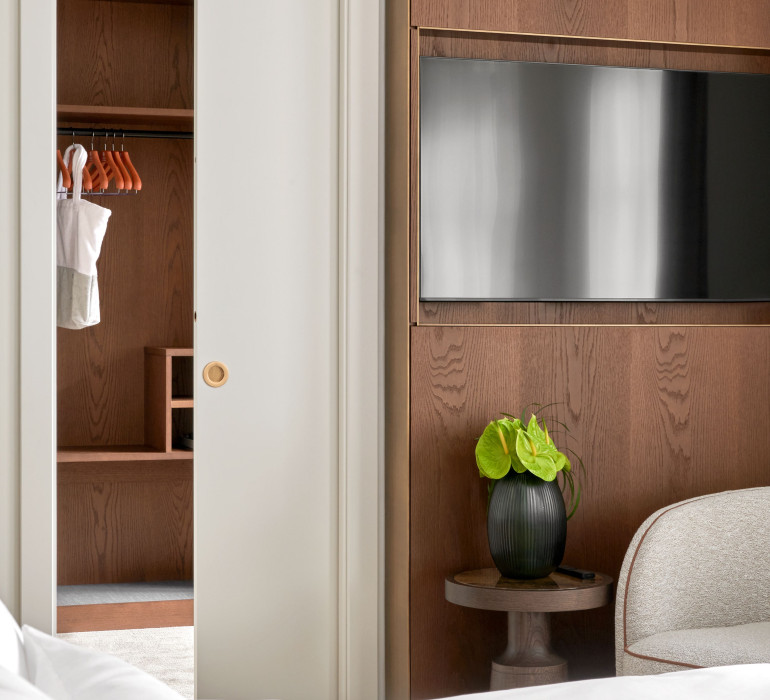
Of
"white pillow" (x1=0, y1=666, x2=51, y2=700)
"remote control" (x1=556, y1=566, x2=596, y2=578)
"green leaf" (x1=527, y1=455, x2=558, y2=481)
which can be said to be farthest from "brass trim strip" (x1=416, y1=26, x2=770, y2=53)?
"white pillow" (x1=0, y1=666, x2=51, y2=700)

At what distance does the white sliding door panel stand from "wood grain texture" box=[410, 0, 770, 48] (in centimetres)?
31

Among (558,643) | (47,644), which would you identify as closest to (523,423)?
(558,643)

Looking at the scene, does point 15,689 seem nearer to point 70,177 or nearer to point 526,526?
point 526,526

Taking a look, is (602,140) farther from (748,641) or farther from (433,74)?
(748,641)

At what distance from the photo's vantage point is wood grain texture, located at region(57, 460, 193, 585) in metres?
3.90

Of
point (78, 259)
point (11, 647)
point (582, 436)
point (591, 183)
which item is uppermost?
point (591, 183)

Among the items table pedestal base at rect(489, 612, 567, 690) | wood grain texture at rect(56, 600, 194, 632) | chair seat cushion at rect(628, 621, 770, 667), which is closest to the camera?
chair seat cushion at rect(628, 621, 770, 667)

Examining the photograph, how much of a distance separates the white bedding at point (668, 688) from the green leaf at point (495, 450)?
3.24 feet

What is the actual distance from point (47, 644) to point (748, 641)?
55.4 inches

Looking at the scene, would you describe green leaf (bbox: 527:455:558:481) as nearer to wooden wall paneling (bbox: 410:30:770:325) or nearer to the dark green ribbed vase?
the dark green ribbed vase

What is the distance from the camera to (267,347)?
98.7 inches

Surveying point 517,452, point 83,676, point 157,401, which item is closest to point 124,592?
point 157,401

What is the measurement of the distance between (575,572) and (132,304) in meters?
2.34

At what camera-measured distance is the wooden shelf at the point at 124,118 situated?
144 inches
